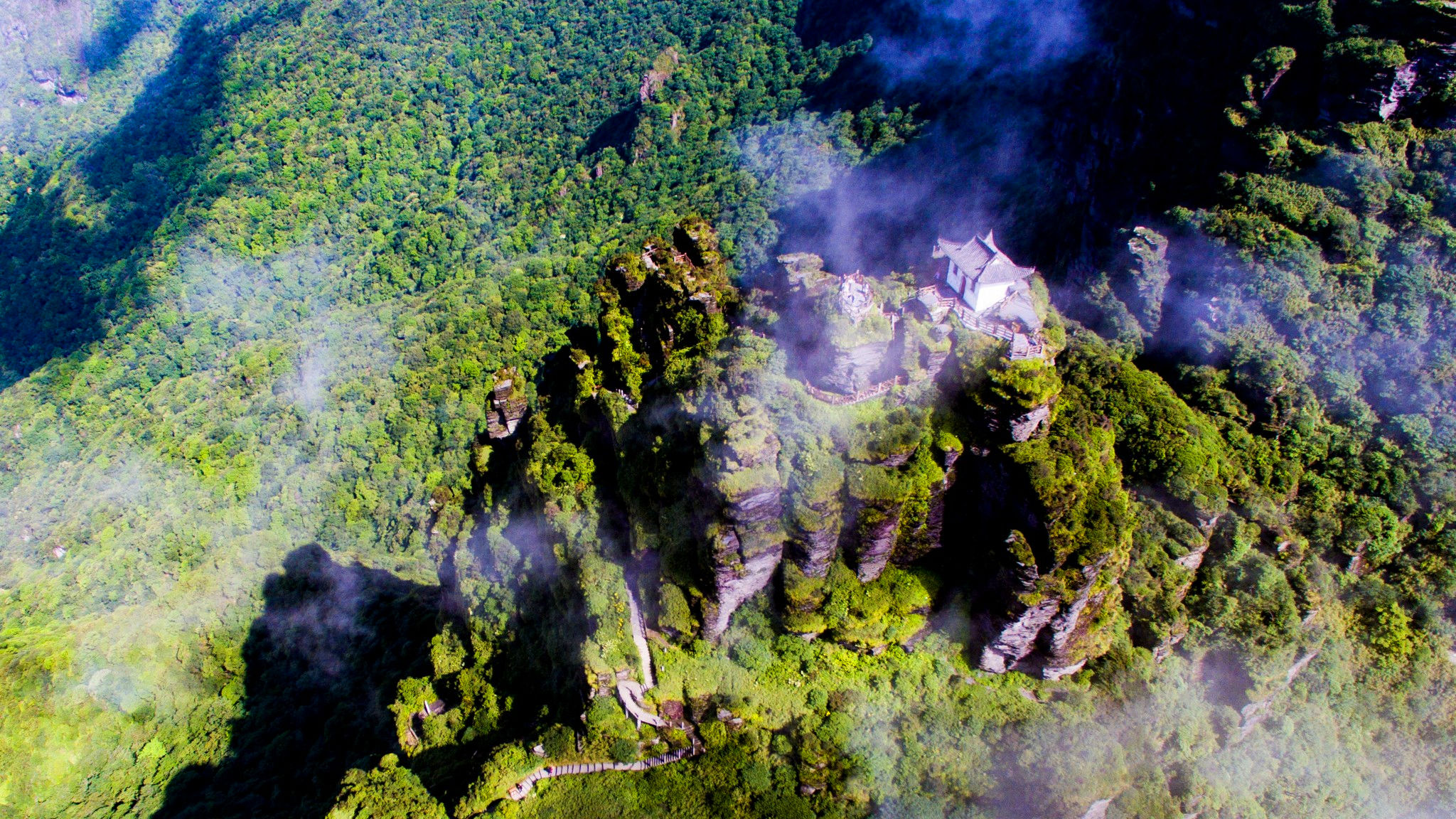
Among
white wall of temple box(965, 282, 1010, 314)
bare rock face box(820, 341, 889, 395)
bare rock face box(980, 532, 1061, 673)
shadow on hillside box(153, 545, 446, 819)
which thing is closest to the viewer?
bare rock face box(820, 341, 889, 395)

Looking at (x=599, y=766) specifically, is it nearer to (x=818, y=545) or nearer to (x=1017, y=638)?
(x=818, y=545)

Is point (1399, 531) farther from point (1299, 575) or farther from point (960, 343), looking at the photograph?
point (960, 343)

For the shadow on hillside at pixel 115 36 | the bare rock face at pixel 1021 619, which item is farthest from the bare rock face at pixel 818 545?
the shadow on hillside at pixel 115 36

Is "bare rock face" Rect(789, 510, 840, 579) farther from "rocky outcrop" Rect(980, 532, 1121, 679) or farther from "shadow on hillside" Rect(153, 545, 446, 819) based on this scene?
"shadow on hillside" Rect(153, 545, 446, 819)

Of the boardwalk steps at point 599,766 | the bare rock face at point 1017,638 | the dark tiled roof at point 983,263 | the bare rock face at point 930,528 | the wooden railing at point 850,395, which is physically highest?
the dark tiled roof at point 983,263

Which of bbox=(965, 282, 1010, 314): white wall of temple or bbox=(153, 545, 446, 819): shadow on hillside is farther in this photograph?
bbox=(153, 545, 446, 819): shadow on hillside

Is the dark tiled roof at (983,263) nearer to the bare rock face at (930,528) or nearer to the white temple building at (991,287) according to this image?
the white temple building at (991,287)

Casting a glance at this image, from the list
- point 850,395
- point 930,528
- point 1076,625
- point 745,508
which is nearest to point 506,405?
point 745,508

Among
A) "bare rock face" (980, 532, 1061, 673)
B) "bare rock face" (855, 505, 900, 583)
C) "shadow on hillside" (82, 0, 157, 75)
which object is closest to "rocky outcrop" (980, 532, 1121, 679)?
"bare rock face" (980, 532, 1061, 673)
